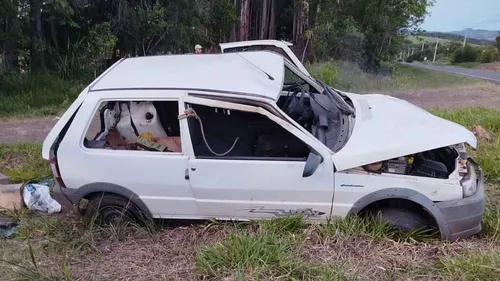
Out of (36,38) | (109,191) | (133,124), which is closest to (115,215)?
(109,191)

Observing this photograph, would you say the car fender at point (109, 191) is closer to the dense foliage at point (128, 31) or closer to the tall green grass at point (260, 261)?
the tall green grass at point (260, 261)

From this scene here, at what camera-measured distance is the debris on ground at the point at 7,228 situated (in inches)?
160

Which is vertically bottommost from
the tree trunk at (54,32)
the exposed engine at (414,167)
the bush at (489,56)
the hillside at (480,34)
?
the bush at (489,56)

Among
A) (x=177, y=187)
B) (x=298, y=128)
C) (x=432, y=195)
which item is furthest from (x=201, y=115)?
(x=432, y=195)

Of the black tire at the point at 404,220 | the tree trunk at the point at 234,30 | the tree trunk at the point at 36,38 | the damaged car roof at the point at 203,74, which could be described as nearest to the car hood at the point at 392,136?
the black tire at the point at 404,220

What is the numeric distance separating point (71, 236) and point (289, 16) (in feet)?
56.8

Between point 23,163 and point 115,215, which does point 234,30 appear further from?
point 115,215

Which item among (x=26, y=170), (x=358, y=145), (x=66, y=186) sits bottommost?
(x=26, y=170)

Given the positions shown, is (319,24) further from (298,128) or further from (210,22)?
(298,128)

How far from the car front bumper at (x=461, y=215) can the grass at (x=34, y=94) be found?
7452mm

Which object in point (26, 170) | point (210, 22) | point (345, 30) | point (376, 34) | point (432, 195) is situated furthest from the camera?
point (376, 34)

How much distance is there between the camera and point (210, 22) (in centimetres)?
1380

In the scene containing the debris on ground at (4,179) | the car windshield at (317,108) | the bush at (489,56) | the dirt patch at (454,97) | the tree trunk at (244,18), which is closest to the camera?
Answer: the car windshield at (317,108)

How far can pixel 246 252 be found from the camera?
129 inches
